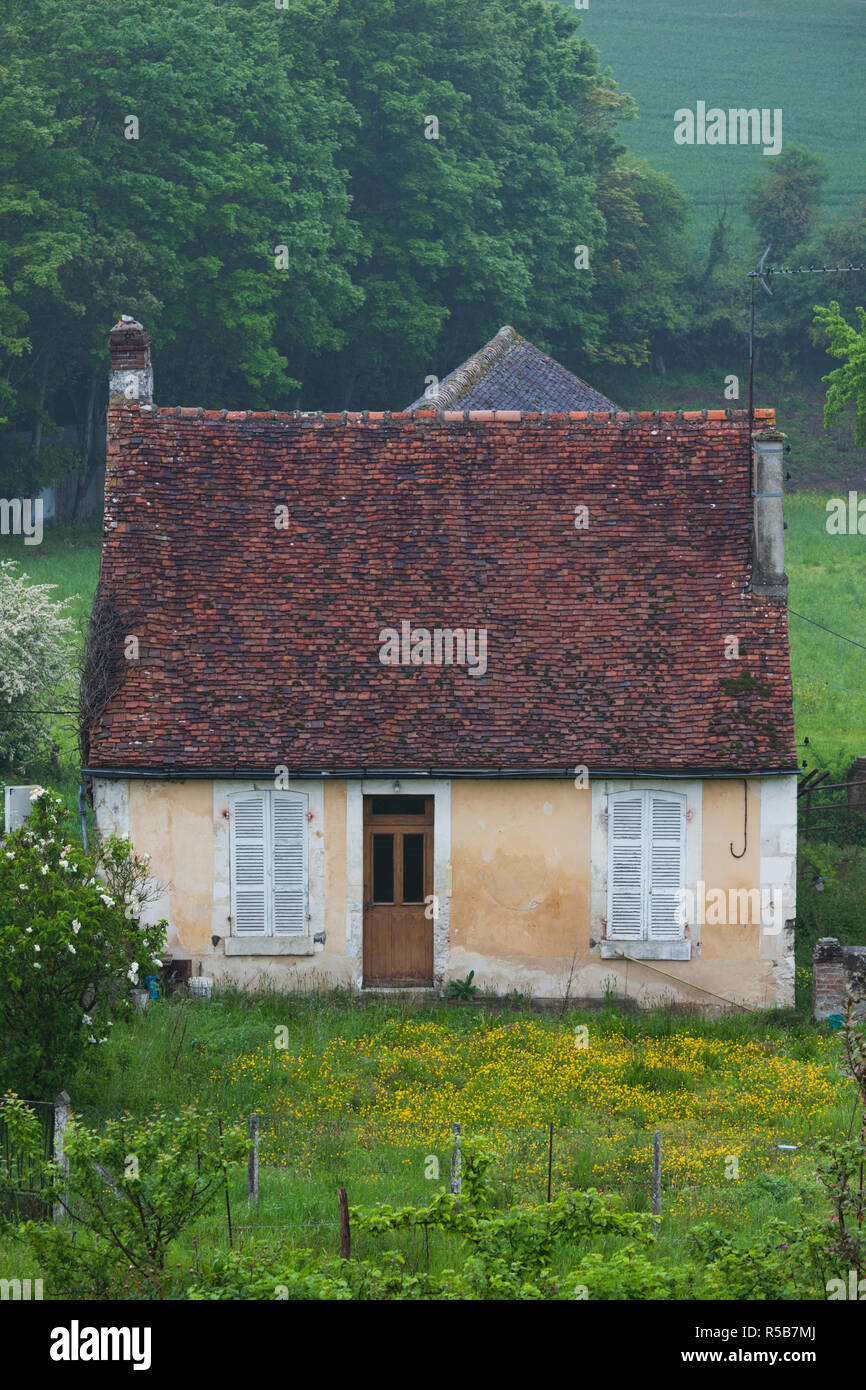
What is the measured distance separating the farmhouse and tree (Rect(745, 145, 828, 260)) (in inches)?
2081

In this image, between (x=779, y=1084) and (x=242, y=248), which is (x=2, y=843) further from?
(x=242, y=248)

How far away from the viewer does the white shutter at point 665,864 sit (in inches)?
834

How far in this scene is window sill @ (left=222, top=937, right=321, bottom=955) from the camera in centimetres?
2114

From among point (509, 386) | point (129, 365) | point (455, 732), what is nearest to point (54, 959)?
point (455, 732)

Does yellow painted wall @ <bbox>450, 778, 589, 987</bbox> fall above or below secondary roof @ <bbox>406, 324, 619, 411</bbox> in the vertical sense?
below

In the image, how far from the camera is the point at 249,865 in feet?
69.6

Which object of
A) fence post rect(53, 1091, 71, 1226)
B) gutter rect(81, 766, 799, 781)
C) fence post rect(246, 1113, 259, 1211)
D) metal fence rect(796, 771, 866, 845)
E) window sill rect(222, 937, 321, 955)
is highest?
gutter rect(81, 766, 799, 781)

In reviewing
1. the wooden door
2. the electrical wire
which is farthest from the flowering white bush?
the electrical wire

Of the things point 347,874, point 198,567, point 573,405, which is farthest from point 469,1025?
point 573,405

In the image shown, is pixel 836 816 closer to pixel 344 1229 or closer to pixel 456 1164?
pixel 456 1164

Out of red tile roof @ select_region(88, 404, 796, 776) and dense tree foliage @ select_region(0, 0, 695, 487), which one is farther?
dense tree foliage @ select_region(0, 0, 695, 487)

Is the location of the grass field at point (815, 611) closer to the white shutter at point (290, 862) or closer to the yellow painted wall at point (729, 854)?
the white shutter at point (290, 862)

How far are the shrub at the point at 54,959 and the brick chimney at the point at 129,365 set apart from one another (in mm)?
9009

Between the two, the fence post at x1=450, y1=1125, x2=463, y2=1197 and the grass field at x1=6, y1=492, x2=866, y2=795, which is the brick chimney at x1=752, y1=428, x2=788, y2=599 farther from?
the fence post at x1=450, y1=1125, x2=463, y2=1197
